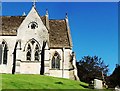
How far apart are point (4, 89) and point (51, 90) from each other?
4.83m

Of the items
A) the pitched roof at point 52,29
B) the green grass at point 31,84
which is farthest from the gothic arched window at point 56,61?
the green grass at point 31,84

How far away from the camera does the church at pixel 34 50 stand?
47.3 meters

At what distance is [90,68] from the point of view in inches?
2579

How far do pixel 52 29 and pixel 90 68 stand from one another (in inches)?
664

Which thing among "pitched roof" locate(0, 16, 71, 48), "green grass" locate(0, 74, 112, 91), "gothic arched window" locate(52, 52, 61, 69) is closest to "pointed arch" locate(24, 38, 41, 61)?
"pitched roof" locate(0, 16, 71, 48)

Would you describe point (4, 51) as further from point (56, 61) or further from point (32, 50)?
point (56, 61)

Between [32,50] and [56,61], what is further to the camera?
[56,61]

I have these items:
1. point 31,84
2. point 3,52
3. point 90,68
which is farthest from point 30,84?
point 90,68

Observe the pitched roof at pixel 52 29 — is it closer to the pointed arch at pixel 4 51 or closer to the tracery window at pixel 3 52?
the pointed arch at pixel 4 51

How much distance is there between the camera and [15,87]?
25734 millimetres

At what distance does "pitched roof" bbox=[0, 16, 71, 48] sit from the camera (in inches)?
1940

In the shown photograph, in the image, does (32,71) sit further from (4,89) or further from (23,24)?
(4,89)

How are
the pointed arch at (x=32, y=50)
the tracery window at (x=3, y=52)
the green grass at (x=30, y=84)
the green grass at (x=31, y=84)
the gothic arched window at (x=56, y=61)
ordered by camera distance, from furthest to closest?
the gothic arched window at (x=56, y=61)
the pointed arch at (x=32, y=50)
the tracery window at (x=3, y=52)
the green grass at (x=30, y=84)
the green grass at (x=31, y=84)

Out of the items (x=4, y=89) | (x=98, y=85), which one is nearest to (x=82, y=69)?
(x=98, y=85)
